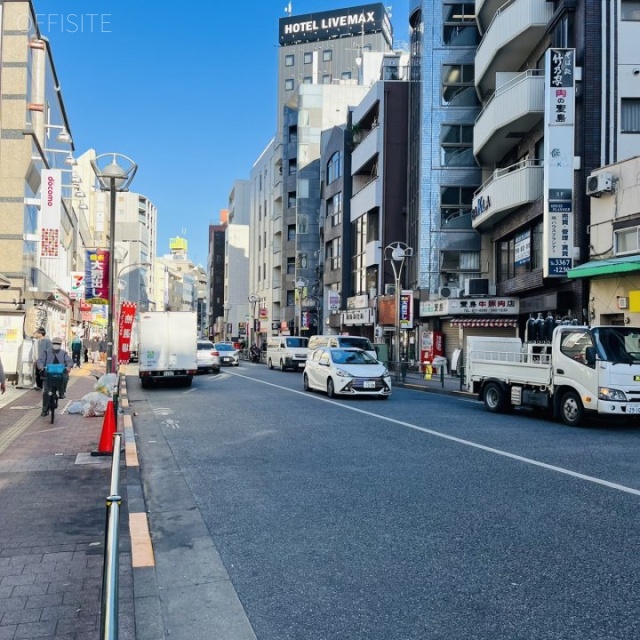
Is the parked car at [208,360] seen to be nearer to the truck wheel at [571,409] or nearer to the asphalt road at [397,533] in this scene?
the asphalt road at [397,533]

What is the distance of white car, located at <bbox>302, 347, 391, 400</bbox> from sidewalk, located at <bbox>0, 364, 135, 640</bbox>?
9371 millimetres

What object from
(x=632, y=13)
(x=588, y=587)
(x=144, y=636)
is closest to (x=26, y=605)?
(x=144, y=636)

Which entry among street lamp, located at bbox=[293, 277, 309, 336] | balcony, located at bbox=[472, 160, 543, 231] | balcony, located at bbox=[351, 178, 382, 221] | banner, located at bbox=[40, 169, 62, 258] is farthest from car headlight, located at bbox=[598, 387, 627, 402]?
street lamp, located at bbox=[293, 277, 309, 336]

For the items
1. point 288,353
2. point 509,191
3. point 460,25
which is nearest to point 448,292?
point 509,191

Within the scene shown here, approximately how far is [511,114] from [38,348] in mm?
19271

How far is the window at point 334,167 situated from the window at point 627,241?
37135 millimetres

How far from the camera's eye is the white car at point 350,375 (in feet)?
63.1

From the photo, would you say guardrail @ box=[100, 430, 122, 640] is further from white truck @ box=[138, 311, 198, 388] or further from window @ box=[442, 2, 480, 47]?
window @ box=[442, 2, 480, 47]

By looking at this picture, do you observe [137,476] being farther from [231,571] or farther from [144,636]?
[144,636]

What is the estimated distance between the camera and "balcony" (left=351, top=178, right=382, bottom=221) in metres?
45.8

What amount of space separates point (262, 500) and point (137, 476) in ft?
6.22

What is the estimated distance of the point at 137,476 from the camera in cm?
816

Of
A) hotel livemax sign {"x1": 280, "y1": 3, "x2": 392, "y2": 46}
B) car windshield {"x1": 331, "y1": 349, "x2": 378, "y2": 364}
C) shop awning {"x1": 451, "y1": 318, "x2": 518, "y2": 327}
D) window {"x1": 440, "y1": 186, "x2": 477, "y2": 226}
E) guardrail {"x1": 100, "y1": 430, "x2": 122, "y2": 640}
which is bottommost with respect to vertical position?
guardrail {"x1": 100, "y1": 430, "x2": 122, "y2": 640}

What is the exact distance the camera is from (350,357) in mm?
20484
